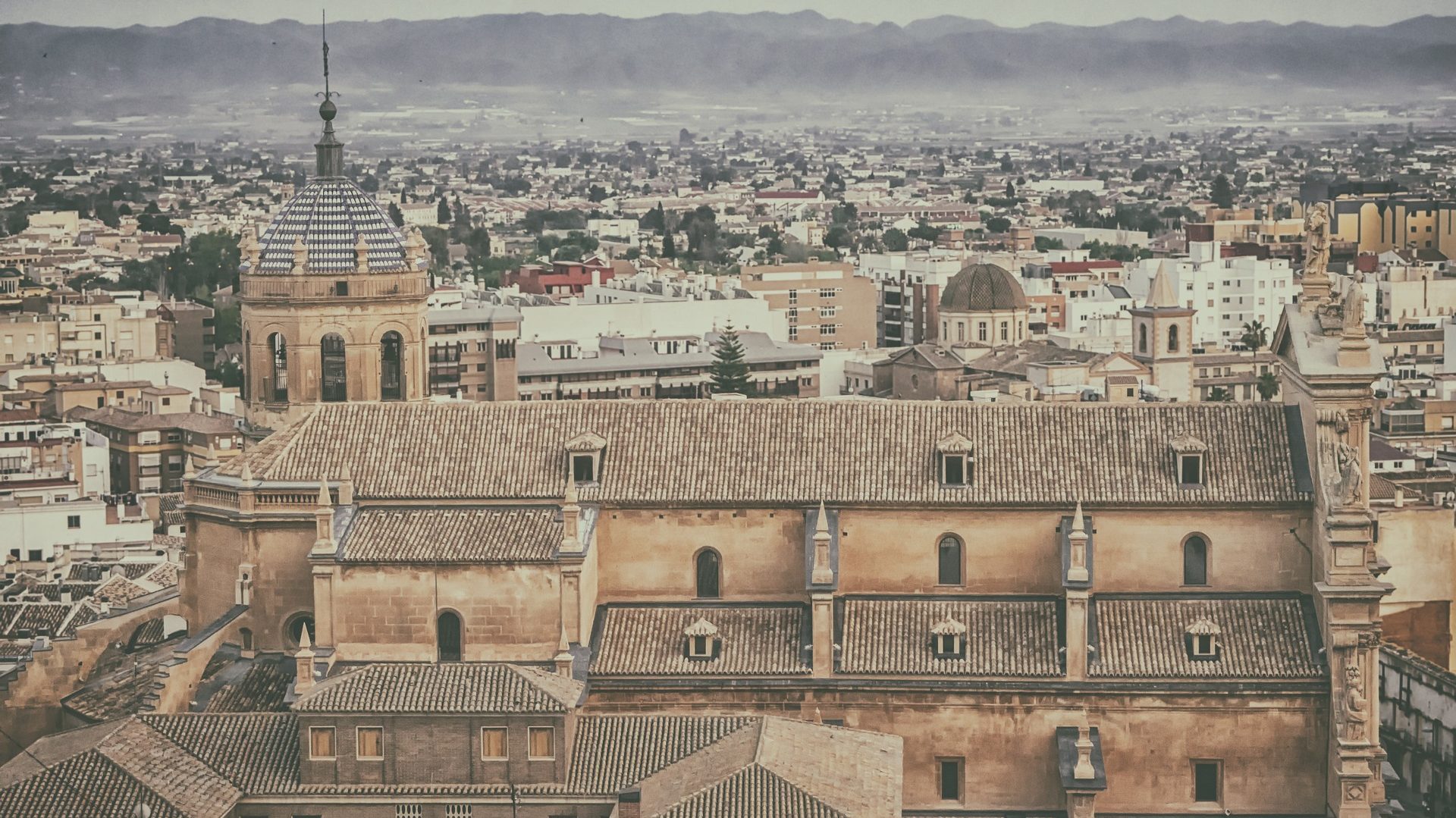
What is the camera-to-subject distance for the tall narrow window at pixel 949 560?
47.0 meters

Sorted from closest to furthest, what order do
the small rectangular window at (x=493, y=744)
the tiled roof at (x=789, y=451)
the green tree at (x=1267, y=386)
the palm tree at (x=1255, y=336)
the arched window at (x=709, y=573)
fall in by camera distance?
the small rectangular window at (x=493, y=744)
the tiled roof at (x=789, y=451)
the arched window at (x=709, y=573)
the green tree at (x=1267, y=386)
the palm tree at (x=1255, y=336)

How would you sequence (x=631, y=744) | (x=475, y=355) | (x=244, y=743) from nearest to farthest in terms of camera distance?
(x=631, y=744) → (x=244, y=743) → (x=475, y=355)

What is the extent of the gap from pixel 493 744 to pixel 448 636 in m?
3.53

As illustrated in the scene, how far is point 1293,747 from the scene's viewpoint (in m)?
45.1

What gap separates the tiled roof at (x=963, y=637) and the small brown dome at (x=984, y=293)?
274ft

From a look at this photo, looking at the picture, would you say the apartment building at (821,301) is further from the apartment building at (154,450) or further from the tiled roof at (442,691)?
the tiled roof at (442,691)

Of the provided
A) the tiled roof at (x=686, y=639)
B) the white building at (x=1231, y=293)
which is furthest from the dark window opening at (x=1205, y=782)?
the white building at (x=1231, y=293)

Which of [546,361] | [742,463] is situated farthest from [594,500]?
[546,361]

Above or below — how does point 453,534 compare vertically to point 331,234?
below

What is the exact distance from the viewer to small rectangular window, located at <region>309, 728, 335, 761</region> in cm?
4303

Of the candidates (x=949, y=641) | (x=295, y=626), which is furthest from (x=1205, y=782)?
(x=295, y=626)

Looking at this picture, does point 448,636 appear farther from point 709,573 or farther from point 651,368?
point 651,368

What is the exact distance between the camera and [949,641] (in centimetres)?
4572

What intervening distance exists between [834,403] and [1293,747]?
31.9ft
